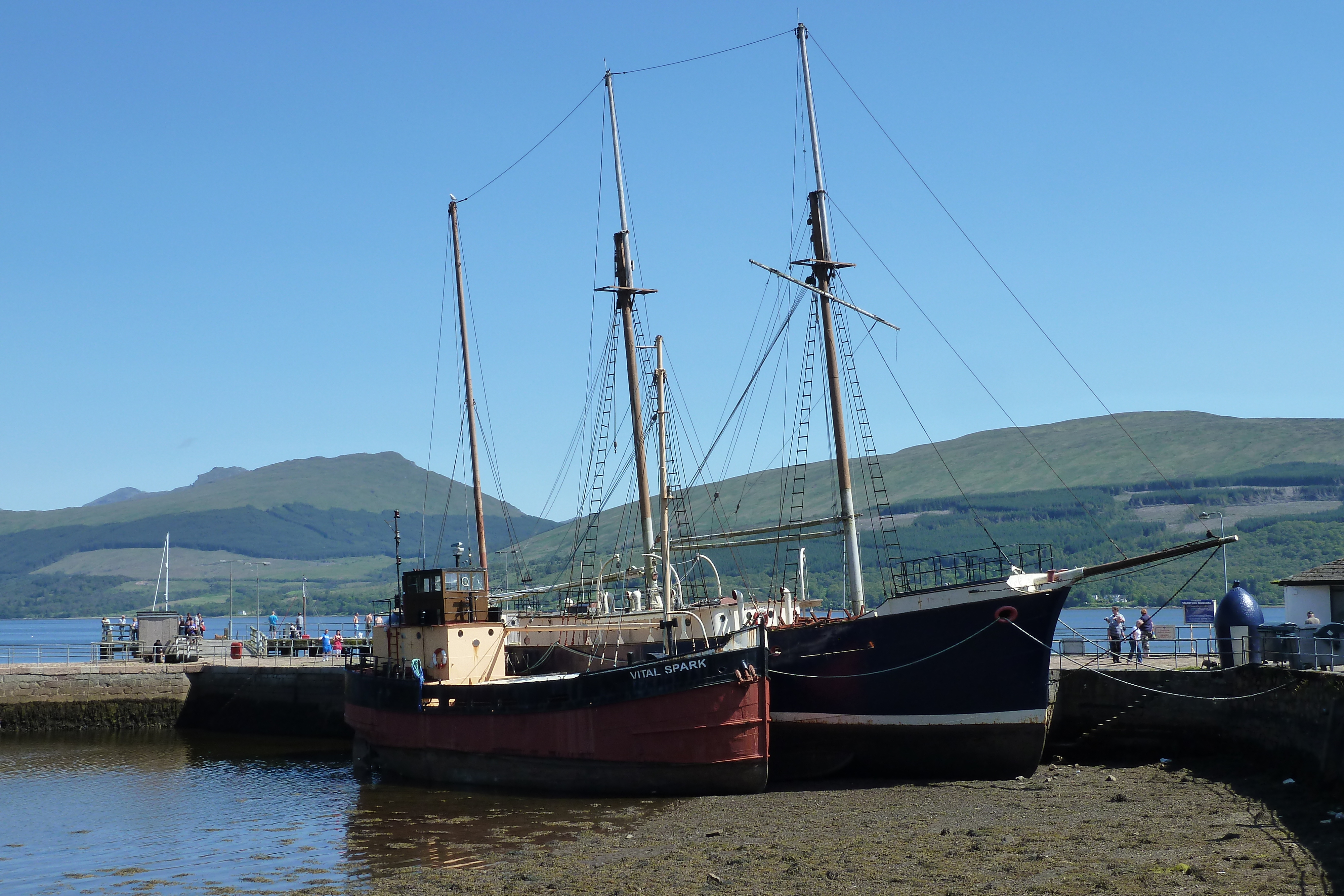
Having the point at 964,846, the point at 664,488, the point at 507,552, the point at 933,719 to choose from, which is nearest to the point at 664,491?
the point at 664,488

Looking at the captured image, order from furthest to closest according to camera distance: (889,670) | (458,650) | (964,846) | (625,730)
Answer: (458,650), (889,670), (625,730), (964,846)

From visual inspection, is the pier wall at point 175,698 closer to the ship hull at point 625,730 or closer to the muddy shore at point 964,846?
the ship hull at point 625,730

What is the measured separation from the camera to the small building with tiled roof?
108 ft

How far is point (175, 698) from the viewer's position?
46062mm

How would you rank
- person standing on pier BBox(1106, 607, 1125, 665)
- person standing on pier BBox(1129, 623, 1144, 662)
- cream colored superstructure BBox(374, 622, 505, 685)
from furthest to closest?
person standing on pier BBox(1106, 607, 1125, 665), person standing on pier BBox(1129, 623, 1144, 662), cream colored superstructure BBox(374, 622, 505, 685)

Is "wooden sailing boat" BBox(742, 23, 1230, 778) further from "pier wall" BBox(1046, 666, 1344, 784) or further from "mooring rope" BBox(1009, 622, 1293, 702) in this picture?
"pier wall" BBox(1046, 666, 1344, 784)

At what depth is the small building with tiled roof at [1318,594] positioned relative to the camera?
32.8 meters

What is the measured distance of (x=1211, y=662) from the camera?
31.1m

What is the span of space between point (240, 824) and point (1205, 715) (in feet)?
71.7

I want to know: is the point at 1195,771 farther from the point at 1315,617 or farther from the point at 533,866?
the point at 533,866

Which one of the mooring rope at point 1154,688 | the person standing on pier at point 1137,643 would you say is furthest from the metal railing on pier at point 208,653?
the person standing on pier at point 1137,643

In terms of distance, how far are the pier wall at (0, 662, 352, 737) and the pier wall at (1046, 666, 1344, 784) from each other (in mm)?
25277

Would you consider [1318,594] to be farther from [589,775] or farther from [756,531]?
[589,775]

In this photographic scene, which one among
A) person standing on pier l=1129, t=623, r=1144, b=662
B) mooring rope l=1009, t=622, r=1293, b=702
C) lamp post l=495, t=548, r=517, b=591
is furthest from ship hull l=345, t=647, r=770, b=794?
person standing on pier l=1129, t=623, r=1144, b=662
